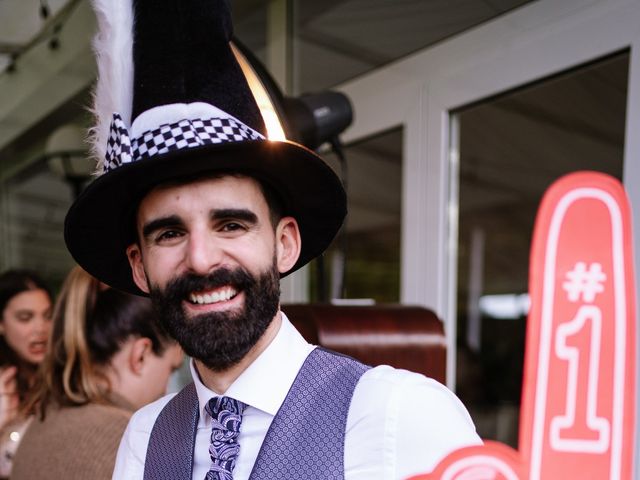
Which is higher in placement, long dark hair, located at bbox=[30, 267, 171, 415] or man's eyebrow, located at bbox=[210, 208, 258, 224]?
man's eyebrow, located at bbox=[210, 208, 258, 224]

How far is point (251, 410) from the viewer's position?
0.94 meters

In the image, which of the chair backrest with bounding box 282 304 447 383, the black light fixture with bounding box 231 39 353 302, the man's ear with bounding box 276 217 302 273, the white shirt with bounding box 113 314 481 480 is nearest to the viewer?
the white shirt with bounding box 113 314 481 480

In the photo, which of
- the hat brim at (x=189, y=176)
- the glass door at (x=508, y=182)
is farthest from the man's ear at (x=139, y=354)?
the glass door at (x=508, y=182)

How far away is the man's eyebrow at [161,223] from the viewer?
90cm

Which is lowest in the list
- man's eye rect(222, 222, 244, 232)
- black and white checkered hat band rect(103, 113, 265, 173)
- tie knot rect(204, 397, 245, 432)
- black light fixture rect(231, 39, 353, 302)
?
tie knot rect(204, 397, 245, 432)

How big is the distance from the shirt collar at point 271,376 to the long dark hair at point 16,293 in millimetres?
1614

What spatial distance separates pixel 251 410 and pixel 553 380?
1.78 feet

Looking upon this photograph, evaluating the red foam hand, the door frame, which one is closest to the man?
the red foam hand

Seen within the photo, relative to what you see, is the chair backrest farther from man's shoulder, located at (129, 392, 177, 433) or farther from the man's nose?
the man's nose

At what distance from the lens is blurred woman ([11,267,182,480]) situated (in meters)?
1.35

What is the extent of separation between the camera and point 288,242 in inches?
41.8

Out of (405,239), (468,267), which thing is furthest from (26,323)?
(468,267)

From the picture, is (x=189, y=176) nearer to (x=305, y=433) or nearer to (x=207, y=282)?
(x=207, y=282)

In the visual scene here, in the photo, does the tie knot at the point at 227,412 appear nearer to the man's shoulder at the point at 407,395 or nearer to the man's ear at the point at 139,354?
the man's shoulder at the point at 407,395
